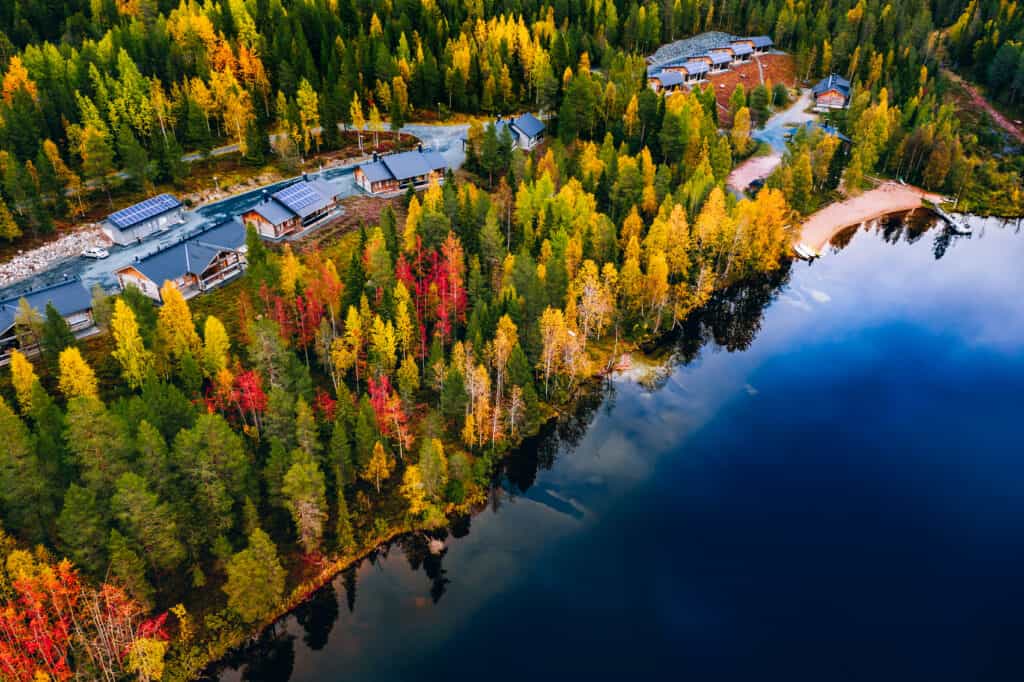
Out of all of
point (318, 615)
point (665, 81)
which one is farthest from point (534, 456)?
point (665, 81)

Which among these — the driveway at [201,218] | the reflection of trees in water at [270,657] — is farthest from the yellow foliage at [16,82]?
the reflection of trees in water at [270,657]

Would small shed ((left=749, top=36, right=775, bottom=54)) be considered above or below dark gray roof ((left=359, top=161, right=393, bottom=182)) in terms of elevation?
above

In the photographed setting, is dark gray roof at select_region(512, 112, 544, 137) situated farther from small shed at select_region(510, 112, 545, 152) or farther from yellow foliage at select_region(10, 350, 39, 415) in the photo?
yellow foliage at select_region(10, 350, 39, 415)

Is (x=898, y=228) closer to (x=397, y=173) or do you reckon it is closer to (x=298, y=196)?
(x=397, y=173)

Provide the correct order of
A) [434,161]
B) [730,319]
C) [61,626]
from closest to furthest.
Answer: [61,626] < [730,319] < [434,161]

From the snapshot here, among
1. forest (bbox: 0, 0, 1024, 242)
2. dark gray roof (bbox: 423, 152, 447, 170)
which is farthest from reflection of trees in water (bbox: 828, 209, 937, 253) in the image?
dark gray roof (bbox: 423, 152, 447, 170)

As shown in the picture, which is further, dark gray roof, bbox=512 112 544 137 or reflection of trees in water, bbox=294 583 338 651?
dark gray roof, bbox=512 112 544 137

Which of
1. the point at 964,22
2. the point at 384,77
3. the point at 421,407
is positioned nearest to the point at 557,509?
the point at 421,407

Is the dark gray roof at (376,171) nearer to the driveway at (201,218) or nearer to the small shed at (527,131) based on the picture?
the driveway at (201,218)
